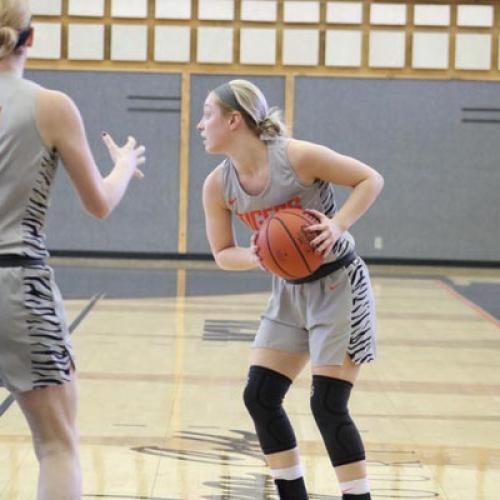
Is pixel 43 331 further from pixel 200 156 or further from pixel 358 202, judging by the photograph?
pixel 200 156

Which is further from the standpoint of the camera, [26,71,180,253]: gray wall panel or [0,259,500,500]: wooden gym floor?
[26,71,180,253]: gray wall panel

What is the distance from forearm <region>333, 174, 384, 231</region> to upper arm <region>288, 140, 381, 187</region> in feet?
0.08

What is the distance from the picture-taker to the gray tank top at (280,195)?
3.08 meters

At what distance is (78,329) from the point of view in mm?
7762

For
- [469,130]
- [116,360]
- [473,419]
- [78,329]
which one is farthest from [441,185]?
[473,419]

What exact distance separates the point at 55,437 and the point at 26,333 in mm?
245

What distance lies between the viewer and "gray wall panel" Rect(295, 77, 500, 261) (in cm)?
1398

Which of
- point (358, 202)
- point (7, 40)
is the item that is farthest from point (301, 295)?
point (7, 40)

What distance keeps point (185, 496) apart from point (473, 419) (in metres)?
1.86

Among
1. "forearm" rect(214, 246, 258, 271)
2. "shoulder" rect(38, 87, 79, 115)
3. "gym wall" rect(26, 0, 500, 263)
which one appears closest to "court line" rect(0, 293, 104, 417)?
"forearm" rect(214, 246, 258, 271)

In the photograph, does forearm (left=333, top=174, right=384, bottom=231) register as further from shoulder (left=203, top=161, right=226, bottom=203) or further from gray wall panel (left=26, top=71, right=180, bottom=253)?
gray wall panel (left=26, top=71, right=180, bottom=253)

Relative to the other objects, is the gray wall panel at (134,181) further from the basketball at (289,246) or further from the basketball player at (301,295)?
the basketball at (289,246)

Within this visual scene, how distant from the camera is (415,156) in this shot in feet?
46.2

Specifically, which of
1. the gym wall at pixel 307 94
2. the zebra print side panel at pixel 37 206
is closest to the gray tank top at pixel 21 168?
the zebra print side panel at pixel 37 206
